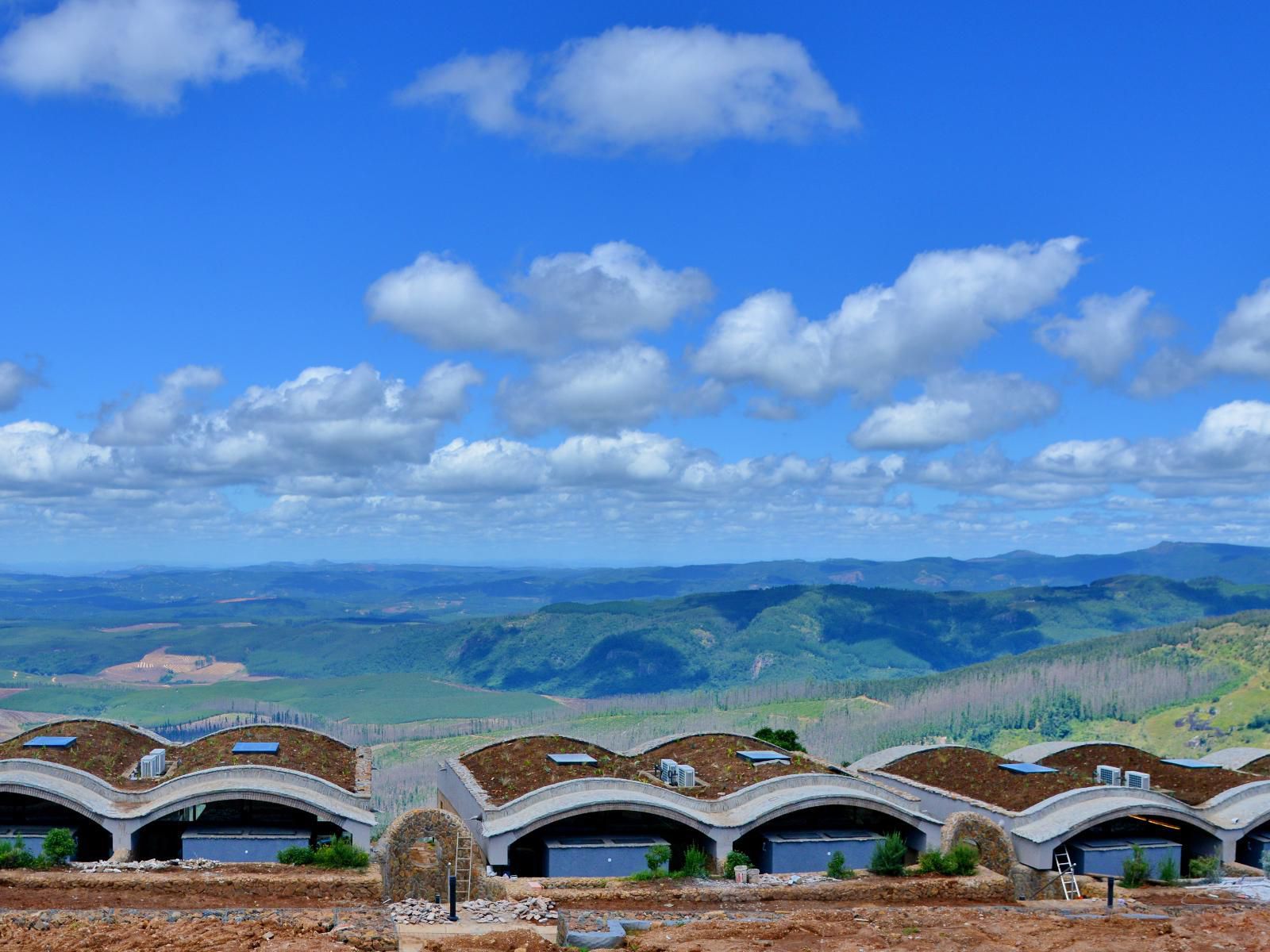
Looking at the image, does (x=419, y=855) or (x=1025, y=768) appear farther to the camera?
(x=1025, y=768)

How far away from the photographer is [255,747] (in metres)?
63.5

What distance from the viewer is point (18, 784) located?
5562 centimetres

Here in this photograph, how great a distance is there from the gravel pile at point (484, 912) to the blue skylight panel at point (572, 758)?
71.2 feet

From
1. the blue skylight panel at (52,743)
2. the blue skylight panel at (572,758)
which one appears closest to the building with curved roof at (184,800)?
the blue skylight panel at (52,743)

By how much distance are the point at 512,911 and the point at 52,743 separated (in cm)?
3884

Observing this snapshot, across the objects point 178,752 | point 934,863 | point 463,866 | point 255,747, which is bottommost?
point 934,863

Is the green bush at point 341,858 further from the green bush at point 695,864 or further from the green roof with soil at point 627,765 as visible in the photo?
the green bush at point 695,864

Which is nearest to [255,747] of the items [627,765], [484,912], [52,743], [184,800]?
[184,800]

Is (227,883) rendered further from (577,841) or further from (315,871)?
(577,841)

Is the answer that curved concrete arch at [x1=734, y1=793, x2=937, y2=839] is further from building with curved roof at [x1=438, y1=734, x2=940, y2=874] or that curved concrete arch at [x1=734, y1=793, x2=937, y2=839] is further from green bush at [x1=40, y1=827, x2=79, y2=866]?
green bush at [x1=40, y1=827, x2=79, y2=866]

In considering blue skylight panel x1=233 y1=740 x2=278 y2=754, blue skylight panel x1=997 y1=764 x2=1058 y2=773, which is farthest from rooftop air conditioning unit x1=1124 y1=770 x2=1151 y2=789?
blue skylight panel x1=233 y1=740 x2=278 y2=754

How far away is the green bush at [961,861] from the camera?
168 feet

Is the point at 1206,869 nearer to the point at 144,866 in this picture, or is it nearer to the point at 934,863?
the point at 934,863

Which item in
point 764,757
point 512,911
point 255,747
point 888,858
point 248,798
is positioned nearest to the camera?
point 512,911
